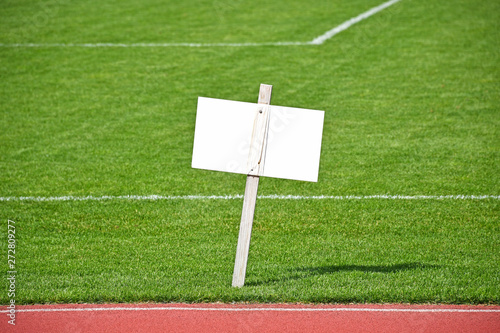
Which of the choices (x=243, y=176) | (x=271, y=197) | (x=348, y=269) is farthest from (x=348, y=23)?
(x=348, y=269)

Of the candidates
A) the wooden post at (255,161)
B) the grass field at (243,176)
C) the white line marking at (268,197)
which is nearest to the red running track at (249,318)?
the grass field at (243,176)

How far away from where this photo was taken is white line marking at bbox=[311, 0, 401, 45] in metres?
16.5

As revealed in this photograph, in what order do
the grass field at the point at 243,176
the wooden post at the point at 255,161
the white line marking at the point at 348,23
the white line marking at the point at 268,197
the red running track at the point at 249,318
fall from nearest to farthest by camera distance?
1. the red running track at the point at 249,318
2. the wooden post at the point at 255,161
3. the grass field at the point at 243,176
4. the white line marking at the point at 268,197
5. the white line marking at the point at 348,23

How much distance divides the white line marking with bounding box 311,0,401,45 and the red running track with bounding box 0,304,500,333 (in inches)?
479

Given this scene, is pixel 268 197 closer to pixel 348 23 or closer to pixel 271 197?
pixel 271 197

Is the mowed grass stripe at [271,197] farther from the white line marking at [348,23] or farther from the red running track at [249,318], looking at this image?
the white line marking at [348,23]

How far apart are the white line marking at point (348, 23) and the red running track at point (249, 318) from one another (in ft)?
39.9

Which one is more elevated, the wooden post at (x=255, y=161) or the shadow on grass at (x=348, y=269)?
the wooden post at (x=255, y=161)

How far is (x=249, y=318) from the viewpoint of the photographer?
4.73 m

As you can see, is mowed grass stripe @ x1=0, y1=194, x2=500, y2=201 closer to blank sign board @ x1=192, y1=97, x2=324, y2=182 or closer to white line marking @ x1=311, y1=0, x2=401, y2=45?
blank sign board @ x1=192, y1=97, x2=324, y2=182

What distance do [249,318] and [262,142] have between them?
1413 mm

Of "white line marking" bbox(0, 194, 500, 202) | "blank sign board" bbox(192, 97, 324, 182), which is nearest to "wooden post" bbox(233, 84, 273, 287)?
"blank sign board" bbox(192, 97, 324, 182)

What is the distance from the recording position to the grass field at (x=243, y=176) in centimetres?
557

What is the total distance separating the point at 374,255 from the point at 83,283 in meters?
2.85
